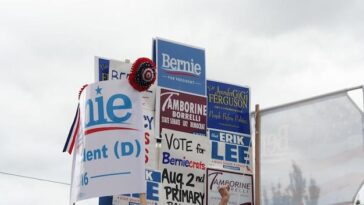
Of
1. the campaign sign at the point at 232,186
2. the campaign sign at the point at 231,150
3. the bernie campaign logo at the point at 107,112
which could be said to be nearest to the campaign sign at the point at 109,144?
the bernie campaign logo at the point at 107,112

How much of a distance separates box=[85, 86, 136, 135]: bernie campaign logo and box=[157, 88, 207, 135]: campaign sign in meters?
1.64

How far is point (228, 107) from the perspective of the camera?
1373 cm

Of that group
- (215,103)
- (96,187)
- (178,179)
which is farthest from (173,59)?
(96,187)

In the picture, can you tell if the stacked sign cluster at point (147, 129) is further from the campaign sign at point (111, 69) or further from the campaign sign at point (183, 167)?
the campaign sign at point (183, 167)

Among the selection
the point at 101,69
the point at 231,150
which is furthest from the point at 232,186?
the point at 101,69

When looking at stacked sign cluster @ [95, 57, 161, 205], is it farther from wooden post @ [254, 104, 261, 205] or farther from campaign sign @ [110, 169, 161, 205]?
wooden post @ [254, 104, 261, 205]

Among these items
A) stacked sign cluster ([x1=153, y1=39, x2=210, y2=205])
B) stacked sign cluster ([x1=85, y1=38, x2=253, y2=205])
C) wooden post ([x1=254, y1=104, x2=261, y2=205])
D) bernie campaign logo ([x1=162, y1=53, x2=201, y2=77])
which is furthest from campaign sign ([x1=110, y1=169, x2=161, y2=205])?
wooden post ([x1=254, y1=104, x2=261, y2=205])

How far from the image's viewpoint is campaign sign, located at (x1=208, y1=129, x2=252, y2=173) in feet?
44.1

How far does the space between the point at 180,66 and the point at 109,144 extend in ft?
8.31

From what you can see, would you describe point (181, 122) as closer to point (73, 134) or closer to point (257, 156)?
point (257, 156)

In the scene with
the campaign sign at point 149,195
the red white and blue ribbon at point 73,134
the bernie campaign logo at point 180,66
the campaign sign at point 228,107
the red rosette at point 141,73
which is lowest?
the campaign sign at point 149,195

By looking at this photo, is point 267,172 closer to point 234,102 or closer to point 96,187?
point 234,102

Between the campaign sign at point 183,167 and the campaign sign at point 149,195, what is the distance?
10 cm

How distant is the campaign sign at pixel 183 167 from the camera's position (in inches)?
504
